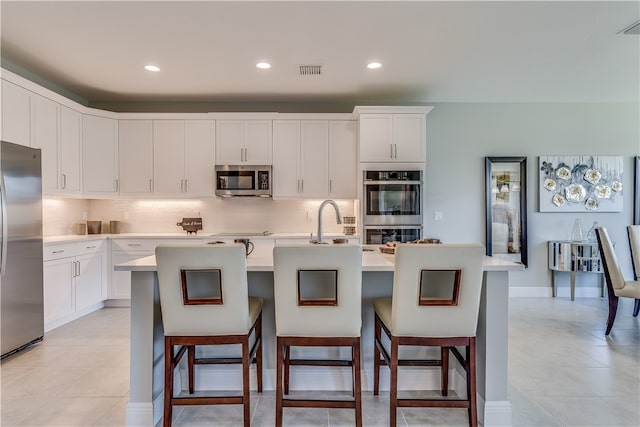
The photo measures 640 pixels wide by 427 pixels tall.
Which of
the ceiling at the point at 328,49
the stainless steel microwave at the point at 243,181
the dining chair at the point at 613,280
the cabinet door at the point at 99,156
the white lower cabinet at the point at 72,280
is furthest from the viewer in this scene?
the stainless steel microwave at the point at 243,181

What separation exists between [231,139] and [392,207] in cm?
225

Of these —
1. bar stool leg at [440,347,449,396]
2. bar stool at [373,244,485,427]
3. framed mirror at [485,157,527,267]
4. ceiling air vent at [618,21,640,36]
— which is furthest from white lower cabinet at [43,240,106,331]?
ceiling air vent at [618,21,640,36]

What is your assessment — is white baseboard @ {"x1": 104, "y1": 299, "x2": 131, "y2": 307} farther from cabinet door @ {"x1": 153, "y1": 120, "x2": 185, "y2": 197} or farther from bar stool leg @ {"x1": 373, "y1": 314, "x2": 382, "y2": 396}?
bar stool leg @ {"x1": 373, "y1": 314, "x2": 382, "y2": 396}

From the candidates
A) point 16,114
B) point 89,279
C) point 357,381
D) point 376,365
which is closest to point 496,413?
point 376,365

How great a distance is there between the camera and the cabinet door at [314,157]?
4.39 metres

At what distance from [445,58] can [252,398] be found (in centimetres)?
339

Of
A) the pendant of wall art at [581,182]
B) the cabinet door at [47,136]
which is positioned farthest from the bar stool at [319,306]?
the pendant of wall art at [581,182]

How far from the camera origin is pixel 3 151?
2.63 m

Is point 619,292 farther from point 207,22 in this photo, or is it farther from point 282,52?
point 207,22

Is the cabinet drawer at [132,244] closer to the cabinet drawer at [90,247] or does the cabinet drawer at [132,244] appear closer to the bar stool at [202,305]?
the cabinet drawer at [90,247]

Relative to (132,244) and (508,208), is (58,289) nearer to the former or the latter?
(132,244)

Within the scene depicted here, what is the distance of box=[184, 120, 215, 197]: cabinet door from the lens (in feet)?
14.4

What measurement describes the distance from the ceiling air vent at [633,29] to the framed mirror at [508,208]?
6.53 feet

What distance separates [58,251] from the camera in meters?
3.38
